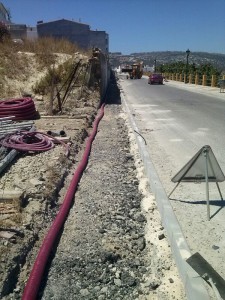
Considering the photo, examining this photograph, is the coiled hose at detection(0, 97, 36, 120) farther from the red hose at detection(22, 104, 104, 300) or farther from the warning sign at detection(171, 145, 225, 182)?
the warning sign at detection(171, 145, 225, 182)

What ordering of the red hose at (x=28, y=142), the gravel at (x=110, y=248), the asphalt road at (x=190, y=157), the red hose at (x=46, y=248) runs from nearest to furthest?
the red hose at (x=46, y=248)
the gravel at (x=110, y=248)
the asphalt road at (x=190, y=157)
the red hose at (x=28, y=142)

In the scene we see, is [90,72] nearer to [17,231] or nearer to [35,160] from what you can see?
[35,160]

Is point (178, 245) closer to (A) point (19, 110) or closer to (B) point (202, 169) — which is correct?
(B) point (202, 169)

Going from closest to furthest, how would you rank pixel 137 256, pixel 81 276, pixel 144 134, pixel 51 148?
pixel 81 276, pixel 137 256, pixel 51 148, pixel 144 134

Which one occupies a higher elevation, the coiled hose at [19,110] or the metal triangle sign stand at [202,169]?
the metal triangle sign stand at [202,169]

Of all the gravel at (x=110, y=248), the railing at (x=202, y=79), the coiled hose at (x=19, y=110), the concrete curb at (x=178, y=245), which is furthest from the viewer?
the railing at (x=202, y=79)

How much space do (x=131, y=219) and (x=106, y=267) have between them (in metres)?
1.29

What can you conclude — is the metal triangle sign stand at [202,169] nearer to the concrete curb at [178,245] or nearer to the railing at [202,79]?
the concrete curb at [178,245]

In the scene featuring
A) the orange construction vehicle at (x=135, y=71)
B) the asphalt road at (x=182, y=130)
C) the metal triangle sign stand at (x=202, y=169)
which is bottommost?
the orange construction vehicle at (x=135, y=71)

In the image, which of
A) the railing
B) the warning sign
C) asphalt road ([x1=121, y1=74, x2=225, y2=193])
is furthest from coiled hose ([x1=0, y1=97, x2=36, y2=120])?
the railing

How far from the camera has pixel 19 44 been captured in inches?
1005

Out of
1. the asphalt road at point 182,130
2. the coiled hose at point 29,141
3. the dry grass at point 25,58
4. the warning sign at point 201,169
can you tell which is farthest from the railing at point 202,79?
the warning sign at point 201,169

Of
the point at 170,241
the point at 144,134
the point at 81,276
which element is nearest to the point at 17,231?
the point at 81,276

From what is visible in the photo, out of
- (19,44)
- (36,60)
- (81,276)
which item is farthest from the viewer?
(19,44)
